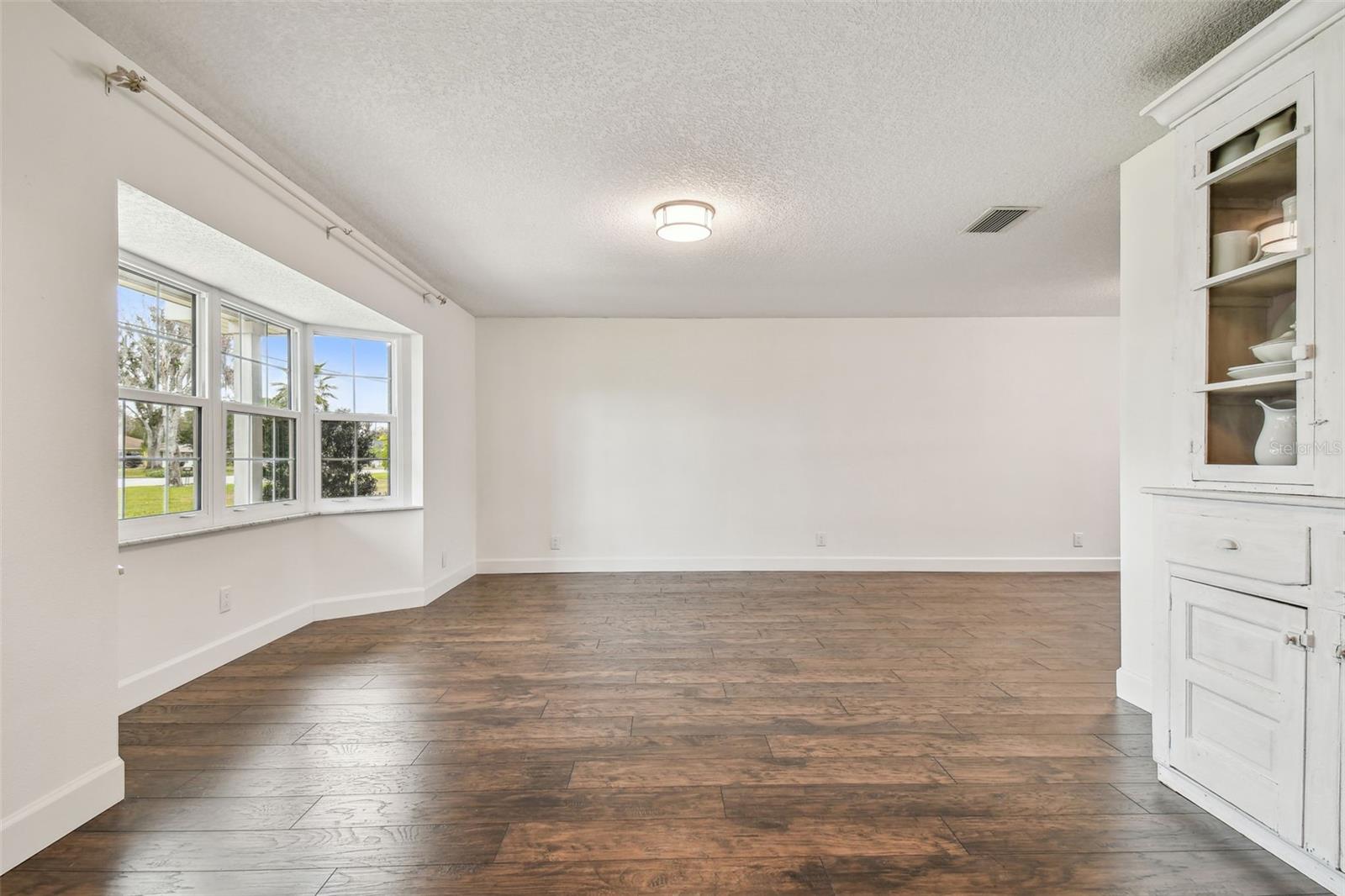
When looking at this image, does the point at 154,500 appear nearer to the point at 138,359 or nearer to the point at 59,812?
the point at 138,359

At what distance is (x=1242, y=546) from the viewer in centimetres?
173

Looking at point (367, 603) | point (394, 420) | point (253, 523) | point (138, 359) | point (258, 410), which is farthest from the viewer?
point (394, 420)

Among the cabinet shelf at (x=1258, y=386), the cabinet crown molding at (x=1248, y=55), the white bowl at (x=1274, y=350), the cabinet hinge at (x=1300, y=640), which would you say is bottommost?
the cabinet hinge at (x=1300, y=640)

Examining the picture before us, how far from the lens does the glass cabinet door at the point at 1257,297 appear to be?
1637 millimetres

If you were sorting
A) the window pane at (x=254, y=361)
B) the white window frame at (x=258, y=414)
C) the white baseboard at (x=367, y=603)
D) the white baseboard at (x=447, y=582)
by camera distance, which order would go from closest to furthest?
1. the white window frame at (x=258, y=414)
2. the window pane at (x=254, y=361)
3. the white baseboard at (x=367, y=603)
4. the white baseboard at (x=447, y=582)

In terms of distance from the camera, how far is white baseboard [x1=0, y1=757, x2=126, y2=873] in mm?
1624

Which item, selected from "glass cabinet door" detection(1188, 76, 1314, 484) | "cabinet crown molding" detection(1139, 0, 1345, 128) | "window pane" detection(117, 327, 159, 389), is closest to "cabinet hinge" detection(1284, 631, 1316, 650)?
"glass cabinet door" detection(1188, 76, 1314, 484)

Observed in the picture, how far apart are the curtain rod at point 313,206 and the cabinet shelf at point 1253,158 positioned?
344 centimetres

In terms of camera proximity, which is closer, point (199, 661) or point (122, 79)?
point (122, 79)

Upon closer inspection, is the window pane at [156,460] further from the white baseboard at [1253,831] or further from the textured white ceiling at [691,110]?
the white baseboard at [1253,831]

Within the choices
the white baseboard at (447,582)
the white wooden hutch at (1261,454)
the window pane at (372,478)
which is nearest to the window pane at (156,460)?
the window pane at (372,478)

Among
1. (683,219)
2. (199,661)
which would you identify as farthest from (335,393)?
(683,219)

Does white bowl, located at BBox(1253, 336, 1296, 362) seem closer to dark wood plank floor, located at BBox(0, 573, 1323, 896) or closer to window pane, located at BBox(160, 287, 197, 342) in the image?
dark wood plank floor, located at BBox(0, 573, 1323, 896)

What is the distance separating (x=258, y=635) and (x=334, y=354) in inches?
77.6
